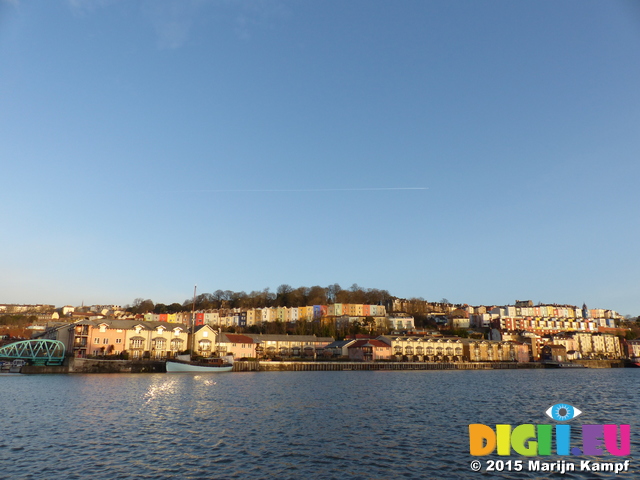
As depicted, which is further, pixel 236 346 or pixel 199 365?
pixel 236 346

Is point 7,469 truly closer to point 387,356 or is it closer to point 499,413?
point 499,413

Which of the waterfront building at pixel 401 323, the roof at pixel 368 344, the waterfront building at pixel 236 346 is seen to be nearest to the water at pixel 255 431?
the waterfront building at pixel 236 346

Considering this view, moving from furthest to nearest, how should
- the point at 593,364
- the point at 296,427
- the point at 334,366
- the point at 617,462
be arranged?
the point at 593,364
the point at 334,366
the point at 296,427
the point at 617,462

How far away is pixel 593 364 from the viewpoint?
13525 cm

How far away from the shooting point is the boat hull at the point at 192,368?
7529 cm

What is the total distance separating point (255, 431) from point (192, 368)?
55.3 meters

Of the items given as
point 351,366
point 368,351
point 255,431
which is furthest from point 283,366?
point 255,431

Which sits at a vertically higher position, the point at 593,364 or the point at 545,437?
the point at 545,437

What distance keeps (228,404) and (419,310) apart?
165 metres

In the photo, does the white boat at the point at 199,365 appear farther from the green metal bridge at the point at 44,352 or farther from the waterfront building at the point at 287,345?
the waterfront building at the point at 287,345

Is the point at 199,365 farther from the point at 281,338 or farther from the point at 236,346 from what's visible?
the point at 281,338

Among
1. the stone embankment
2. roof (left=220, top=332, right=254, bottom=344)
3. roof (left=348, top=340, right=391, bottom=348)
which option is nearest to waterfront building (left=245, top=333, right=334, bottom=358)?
roof (left=220, top=332, right=254, bottom=344)

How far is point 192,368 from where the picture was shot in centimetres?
7688

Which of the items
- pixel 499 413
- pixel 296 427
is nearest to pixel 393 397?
pixel 499 413
